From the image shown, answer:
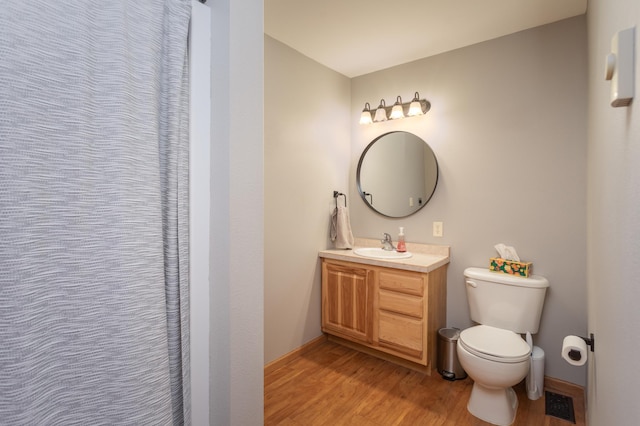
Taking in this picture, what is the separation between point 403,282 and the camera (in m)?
2.40

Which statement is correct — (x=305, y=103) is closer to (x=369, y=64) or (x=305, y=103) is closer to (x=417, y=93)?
(x=369, y=64)

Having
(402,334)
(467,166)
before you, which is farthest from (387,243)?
(467,166)

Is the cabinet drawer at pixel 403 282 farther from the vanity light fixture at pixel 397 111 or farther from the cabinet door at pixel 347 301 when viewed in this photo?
the vanity light fixture at pixel 397 111

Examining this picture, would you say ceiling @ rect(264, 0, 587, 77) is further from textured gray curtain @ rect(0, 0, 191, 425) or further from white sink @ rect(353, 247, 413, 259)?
white sink @ rect(353, 247, 413, 259)

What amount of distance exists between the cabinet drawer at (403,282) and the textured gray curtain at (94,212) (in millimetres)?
1731

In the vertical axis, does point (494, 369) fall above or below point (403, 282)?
below

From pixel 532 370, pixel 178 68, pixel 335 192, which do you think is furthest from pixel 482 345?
pixel 178 68

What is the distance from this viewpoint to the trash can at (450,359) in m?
2.38

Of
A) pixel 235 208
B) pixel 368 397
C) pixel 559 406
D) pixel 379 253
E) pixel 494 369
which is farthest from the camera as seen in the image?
pixel 379 253

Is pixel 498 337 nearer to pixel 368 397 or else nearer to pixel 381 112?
pixel 368 397

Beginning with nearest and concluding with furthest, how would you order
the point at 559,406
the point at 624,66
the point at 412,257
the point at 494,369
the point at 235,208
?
the point at 624,66 → the point at 235,208 → the point at 494,369 → the point at 559,406 → the point at 412,257

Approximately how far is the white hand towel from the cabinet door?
0.82ft

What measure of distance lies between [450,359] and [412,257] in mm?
798

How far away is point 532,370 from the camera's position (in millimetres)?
2145
